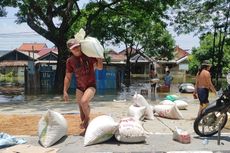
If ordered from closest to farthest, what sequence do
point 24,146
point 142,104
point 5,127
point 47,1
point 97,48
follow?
point 24,146 → point 97,48 → point 5,127 → point 142,104 → point 47,1

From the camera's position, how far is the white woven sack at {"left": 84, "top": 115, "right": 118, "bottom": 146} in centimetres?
767

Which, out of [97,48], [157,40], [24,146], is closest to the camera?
[24,146]

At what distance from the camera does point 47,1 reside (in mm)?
22609

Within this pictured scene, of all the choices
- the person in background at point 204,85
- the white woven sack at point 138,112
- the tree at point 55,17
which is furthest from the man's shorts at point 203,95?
the tree at point 55,17

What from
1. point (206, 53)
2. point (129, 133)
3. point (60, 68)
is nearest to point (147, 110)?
point (129, 133)

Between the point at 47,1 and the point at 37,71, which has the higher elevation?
the point at 47,1

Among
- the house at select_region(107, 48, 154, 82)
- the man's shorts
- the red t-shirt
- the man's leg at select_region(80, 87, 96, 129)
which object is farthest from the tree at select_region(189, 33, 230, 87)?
the man's leg at select_region(80, 87, 96, 129)

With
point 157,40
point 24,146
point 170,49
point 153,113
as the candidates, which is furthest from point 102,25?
point 170,49

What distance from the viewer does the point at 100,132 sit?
7680 millimetres

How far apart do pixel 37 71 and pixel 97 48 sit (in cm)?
1996

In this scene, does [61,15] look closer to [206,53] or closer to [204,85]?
[204,85]

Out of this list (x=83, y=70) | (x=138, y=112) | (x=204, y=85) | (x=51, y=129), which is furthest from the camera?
(x=204, y=85)

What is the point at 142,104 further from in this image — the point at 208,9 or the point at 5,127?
the point at 208,9

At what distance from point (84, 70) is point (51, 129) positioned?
1.33 m
